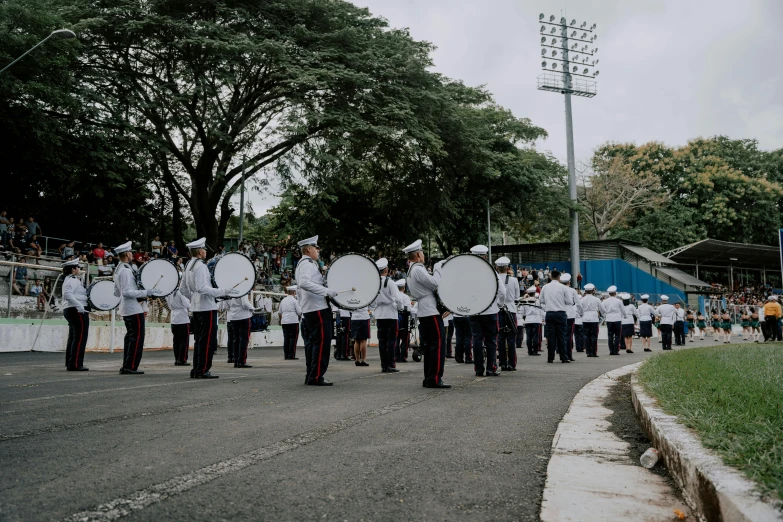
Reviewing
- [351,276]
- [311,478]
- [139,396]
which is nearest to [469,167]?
[351,276]

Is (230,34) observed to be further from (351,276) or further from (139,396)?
(139,396)

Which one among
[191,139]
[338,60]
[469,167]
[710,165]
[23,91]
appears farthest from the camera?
[710,165]

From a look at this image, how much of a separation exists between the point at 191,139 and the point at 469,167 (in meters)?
12.8

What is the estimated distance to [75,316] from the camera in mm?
11070

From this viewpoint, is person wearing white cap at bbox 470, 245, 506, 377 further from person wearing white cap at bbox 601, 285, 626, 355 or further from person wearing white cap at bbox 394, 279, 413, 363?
person wearing white cap at bbox 601, 285, 626, 355

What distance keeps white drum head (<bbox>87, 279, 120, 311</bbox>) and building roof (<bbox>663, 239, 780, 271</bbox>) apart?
122 feet

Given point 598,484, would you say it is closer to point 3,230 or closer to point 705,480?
point 705,480

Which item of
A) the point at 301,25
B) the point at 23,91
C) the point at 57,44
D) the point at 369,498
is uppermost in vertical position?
the point at 301,25

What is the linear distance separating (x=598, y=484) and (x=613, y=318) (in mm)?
17276

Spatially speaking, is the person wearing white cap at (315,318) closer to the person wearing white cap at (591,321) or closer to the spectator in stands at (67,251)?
the person wearing white cap at (591,321)

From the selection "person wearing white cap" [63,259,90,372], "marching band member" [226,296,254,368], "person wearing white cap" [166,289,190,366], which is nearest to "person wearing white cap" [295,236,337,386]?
"person wearing white cap" [63,259,90,372]

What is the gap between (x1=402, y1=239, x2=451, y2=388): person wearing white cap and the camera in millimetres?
8750

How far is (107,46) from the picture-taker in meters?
24.2

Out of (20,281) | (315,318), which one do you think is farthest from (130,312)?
(20,281)
